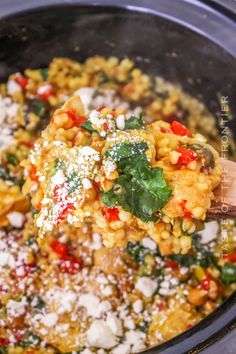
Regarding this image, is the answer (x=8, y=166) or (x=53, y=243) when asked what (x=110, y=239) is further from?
(x=8, y=166)

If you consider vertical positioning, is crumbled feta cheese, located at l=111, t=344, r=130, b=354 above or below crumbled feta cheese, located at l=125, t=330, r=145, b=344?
below

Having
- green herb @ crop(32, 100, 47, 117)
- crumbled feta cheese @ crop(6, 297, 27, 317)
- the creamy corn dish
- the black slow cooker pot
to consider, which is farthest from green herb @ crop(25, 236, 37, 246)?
the black slow cooker pot

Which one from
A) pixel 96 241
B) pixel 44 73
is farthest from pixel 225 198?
pixel 44 73

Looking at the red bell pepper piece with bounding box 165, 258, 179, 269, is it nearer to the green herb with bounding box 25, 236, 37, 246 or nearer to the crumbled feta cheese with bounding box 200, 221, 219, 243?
the crumbled feta cheese with bounding box 200, 221, 219, 243

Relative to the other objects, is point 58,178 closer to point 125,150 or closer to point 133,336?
point 125,150

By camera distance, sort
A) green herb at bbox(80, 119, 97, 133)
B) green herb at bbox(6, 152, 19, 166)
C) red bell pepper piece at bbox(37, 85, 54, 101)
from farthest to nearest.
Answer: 1. red bell pepper piece at bbox(37, 85, 54, 101)
2. green herb at bbox(6, 152, 19, 166)
3. green herb at bbox(80, 119, 97, 133)

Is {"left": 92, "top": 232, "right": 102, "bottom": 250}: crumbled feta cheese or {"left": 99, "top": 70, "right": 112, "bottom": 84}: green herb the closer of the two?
{"left": 92, "top": 232, "right": 102, "bottom": 250}: crumbled feta cheese

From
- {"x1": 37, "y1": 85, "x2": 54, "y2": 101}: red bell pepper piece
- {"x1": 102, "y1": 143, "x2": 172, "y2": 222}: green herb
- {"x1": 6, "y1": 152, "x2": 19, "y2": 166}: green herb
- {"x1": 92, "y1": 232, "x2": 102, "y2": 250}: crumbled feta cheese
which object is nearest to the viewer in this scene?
{"x1": 102, "y1": 143, "x2": 172, "y2": 222}: green herb

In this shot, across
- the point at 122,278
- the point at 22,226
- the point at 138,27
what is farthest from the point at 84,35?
the point at 122,278
